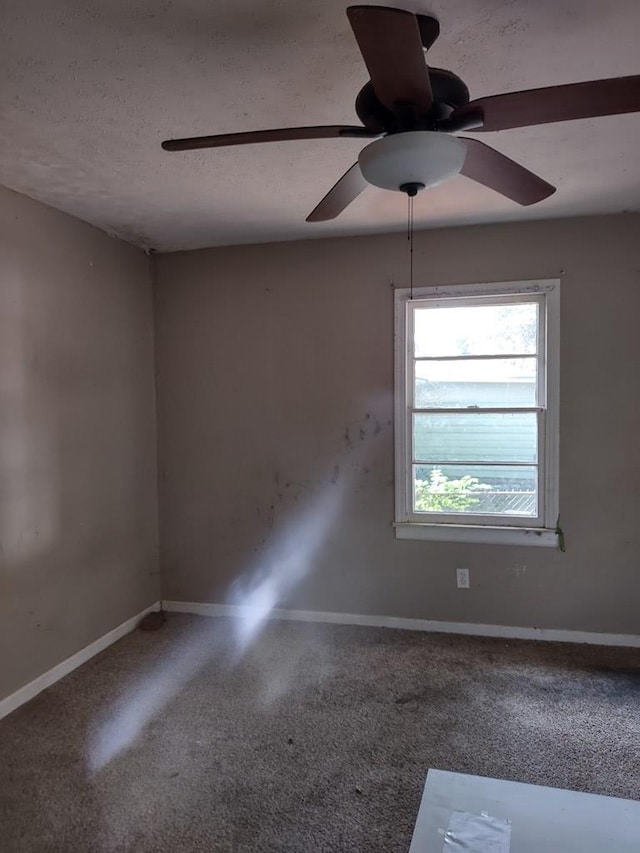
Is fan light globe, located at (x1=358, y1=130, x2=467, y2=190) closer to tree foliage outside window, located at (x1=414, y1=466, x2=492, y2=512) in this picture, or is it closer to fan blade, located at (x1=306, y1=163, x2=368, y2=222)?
fan blade, located at (x1=306, y1=163, x2=368, y2=222)

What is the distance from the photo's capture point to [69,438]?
2930 mm

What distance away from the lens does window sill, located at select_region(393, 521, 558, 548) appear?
3146 millimetres

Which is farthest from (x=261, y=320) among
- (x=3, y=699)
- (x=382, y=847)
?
(x=382, y=847)

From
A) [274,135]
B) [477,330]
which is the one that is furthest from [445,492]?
[274,135]

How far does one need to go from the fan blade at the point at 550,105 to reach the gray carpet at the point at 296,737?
6.97 ft

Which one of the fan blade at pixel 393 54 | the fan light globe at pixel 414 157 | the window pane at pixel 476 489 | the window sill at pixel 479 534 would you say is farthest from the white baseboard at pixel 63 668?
the fan blade at pixel 393 54

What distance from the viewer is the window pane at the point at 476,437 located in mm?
3201

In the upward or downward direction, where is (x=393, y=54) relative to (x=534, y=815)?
upward

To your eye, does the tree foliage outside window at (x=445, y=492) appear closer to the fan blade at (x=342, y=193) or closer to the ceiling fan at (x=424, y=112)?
the fan blade at (x=342, y=193)

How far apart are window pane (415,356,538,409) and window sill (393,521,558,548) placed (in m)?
0.71

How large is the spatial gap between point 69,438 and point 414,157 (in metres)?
2.29

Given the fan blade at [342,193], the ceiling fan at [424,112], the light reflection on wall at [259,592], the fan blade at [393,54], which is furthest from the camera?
the light reflection on wall at [259,592]

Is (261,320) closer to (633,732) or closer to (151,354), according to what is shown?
(151,354)

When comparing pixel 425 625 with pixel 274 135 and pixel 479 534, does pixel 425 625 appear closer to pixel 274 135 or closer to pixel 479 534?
pixel 479 534
